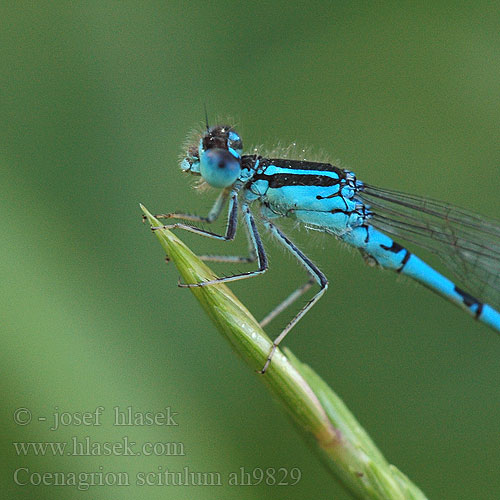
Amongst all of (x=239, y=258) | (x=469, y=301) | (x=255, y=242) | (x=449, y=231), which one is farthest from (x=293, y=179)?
(x=469, y=301)

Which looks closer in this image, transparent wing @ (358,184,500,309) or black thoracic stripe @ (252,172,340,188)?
black thoracic stripe @ (252,172,340,188)

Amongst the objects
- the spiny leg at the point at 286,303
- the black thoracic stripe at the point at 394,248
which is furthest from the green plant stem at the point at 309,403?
the black thoracic stripe at the point at 394,248

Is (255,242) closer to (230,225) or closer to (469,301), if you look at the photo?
(230,225)

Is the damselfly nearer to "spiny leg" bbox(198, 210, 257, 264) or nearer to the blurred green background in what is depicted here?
"spiny leg" bbox(198, 210, 257, 264)

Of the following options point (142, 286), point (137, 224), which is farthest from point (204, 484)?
point (137, 224)

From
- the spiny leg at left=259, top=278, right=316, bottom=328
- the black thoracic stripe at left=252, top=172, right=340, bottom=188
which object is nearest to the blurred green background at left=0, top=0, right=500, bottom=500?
the spiny leg at left=259, top=278, right=316, bottom=328

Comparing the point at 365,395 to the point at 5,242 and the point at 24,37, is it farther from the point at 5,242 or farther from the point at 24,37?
the point at 24,37
